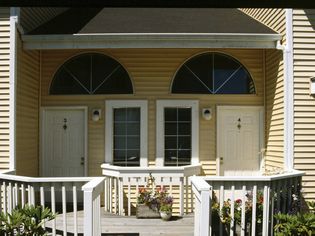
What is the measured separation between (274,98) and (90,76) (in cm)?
364

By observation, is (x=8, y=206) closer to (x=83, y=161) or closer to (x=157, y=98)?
(x=83, y=161)

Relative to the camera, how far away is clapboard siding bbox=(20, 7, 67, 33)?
702 centimetres

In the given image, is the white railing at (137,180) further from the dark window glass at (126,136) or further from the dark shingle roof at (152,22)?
the dark shingle roof at (152,22)

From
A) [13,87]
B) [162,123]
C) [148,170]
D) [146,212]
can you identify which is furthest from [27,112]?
[146,212]

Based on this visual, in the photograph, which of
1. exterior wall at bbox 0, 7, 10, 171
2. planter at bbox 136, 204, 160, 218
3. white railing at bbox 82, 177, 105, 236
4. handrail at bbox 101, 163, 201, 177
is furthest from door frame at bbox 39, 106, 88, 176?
white railing at bbox 82, 177, 105, 236

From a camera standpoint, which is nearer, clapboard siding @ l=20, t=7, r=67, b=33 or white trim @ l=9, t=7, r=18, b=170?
white trim @ l=9, t=7, r=18, b=170

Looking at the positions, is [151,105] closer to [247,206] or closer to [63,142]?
[63,142]

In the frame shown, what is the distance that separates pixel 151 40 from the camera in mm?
6848

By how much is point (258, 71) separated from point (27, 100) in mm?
4564

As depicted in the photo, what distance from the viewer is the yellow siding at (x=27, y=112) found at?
6.62 metres

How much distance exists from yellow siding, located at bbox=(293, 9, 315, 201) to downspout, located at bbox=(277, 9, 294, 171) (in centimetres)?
7

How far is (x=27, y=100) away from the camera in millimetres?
7078

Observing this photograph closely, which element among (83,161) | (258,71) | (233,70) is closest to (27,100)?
(83,161)

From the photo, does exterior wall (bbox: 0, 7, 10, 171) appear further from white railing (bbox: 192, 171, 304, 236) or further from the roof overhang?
white railing (bbox: 192, 171, 304, 236)
